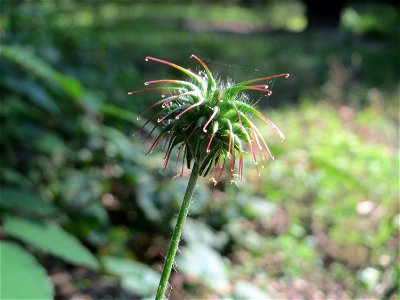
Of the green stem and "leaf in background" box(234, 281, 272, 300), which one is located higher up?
"leaf in background" box(234, 281, 272, 300)

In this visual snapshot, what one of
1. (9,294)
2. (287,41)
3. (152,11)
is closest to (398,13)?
(287,41)

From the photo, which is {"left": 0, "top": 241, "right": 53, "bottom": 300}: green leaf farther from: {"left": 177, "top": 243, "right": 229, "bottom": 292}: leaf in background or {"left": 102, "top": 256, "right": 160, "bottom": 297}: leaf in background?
{"left": 177, "top": 243, "right": 229, "bottom": 292}: leaf in background

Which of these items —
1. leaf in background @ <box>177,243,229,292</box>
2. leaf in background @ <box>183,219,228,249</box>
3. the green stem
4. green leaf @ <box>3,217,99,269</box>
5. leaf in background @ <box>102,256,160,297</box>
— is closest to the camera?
the green stem

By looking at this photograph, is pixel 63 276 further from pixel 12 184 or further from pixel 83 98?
pixel 83 98

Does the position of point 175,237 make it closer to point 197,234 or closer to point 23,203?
point 23,203

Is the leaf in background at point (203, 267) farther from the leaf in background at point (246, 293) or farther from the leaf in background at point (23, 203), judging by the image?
the leaf in background at point (23, 203)

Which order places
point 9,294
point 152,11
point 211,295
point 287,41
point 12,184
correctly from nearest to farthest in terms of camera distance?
point 9,294 < point 211,295 < point 12,184 < point 287,41 < point 152,11

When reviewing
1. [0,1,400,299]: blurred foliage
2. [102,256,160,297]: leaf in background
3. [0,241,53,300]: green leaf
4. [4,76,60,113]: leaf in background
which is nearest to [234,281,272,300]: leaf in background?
[0,1,400,299]: blurred foliage
